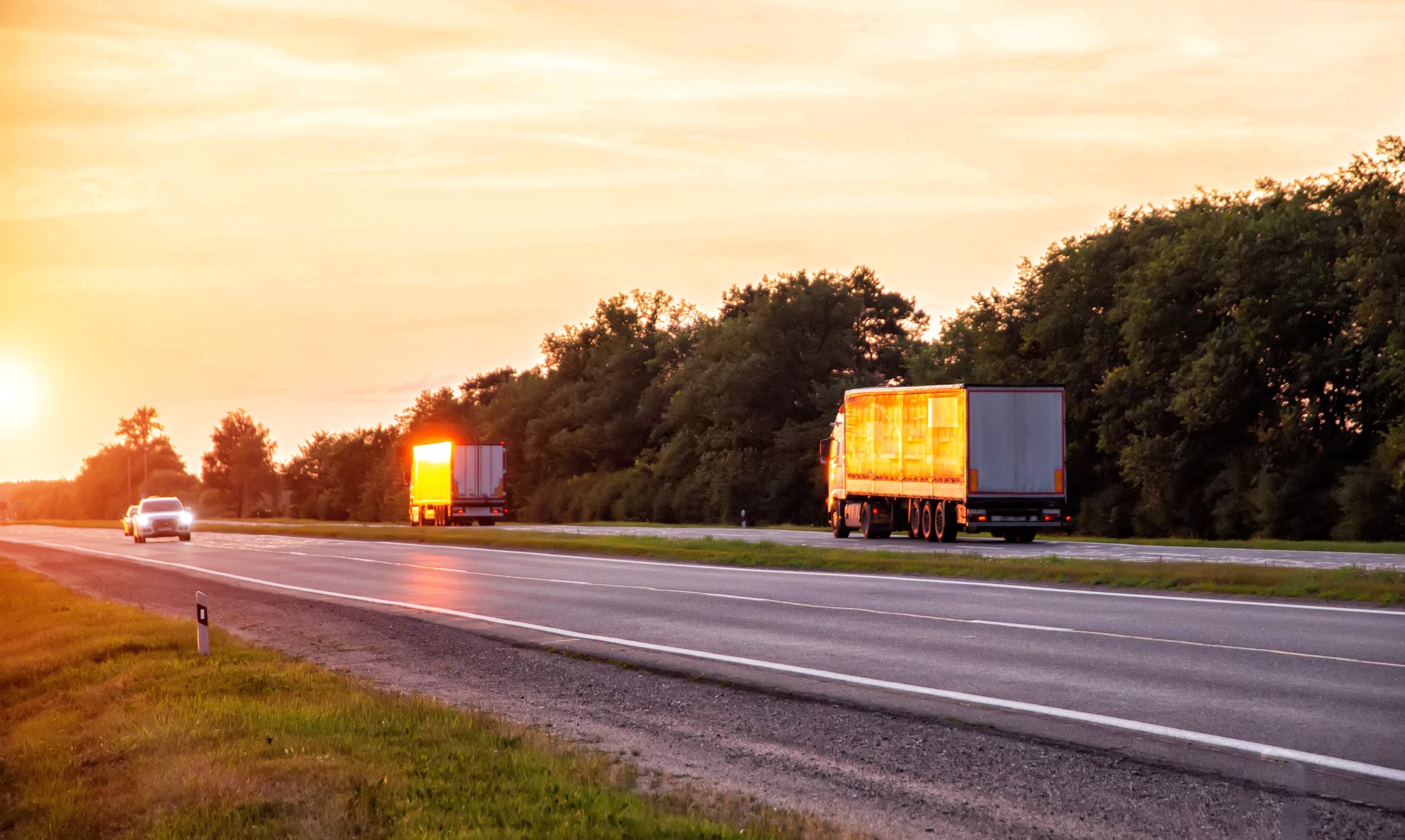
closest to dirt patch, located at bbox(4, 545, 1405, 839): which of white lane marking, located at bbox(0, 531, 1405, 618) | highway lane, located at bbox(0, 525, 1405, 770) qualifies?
highway lane, located at bbox(0, 525, 1405, 770)

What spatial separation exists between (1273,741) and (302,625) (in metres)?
14.2

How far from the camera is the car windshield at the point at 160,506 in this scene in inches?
2283

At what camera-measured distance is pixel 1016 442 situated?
3331 centimetres

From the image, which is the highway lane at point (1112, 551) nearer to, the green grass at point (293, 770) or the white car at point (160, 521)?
the green grass at point (293, 770)

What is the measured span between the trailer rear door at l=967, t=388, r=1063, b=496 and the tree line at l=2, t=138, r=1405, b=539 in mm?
13654

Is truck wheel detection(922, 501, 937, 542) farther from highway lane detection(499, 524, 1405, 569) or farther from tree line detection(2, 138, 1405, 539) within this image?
tree line detection(2, 138, 1405, 539)

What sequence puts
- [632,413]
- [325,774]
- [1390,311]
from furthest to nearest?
[632,413], [1390,311], [325,774]

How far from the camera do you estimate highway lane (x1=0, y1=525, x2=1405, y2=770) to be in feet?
33.7

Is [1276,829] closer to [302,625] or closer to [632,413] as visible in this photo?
[302,625]

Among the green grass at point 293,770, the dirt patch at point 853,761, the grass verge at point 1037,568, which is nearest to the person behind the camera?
the dirt patch at point 853,761

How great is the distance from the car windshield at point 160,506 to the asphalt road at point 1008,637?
3298 centimetres

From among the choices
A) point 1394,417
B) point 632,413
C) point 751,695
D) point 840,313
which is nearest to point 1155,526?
point 1394,417

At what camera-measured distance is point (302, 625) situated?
19.5 m

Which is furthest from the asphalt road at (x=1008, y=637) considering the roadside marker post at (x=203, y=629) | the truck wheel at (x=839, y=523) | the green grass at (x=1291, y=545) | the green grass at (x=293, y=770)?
the green grass at (x=1291, y=545)
